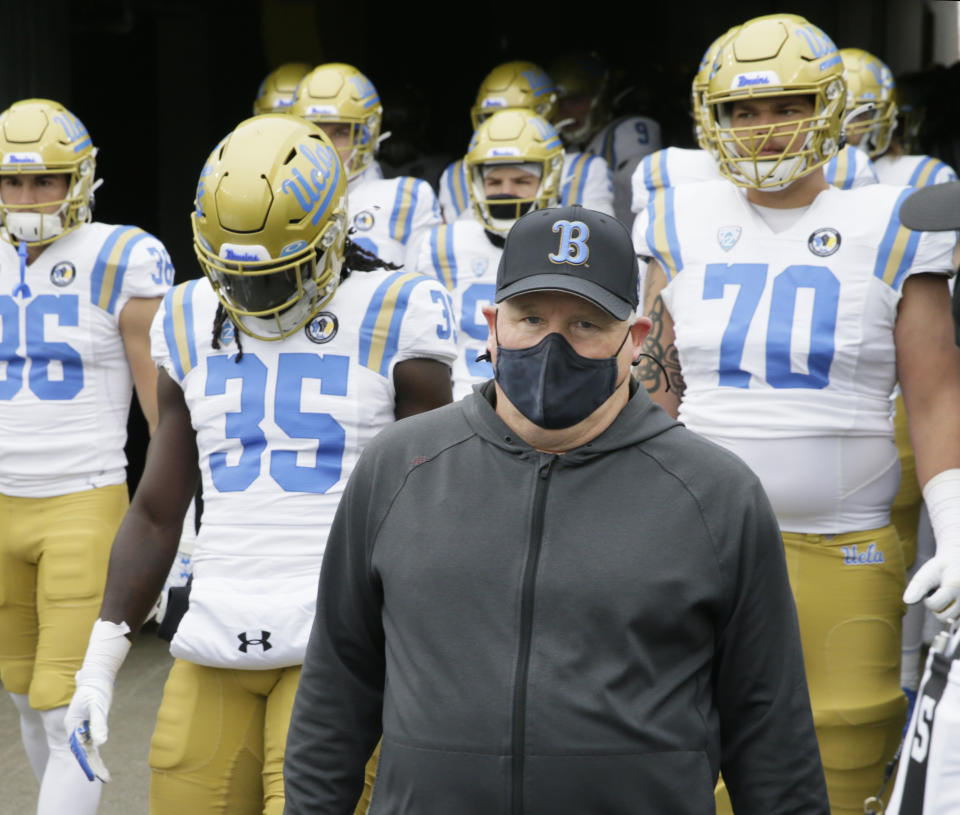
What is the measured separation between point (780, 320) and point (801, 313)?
50mm

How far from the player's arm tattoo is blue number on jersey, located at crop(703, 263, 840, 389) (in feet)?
0.71

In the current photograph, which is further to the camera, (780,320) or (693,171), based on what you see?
(693,171)

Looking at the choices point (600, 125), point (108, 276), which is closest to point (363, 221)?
point (108, 276)

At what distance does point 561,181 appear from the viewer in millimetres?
6512

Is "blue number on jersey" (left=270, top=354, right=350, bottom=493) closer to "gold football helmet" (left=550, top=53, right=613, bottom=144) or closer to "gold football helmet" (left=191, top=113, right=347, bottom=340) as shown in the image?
"gold football helmet" (left=191, top=113, right=347, bottom=340)

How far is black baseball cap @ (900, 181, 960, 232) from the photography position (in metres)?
2.89

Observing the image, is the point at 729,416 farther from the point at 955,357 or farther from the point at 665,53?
the point at 665,53

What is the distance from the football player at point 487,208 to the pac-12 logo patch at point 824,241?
2446 mm

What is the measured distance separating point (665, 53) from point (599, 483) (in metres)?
10.7

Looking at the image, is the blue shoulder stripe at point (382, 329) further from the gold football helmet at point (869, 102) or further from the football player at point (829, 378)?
the gold football helmet at point (869, 102)

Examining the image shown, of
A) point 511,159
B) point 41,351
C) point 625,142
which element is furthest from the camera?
point 625,142

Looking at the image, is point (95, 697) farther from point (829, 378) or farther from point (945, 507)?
point (945, 507)

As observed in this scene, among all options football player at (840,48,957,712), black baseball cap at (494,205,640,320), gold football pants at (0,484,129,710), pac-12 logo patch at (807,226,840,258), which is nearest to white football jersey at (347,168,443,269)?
football player at (840,48,957,712)

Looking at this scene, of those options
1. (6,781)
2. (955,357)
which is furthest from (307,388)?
(6,781)
